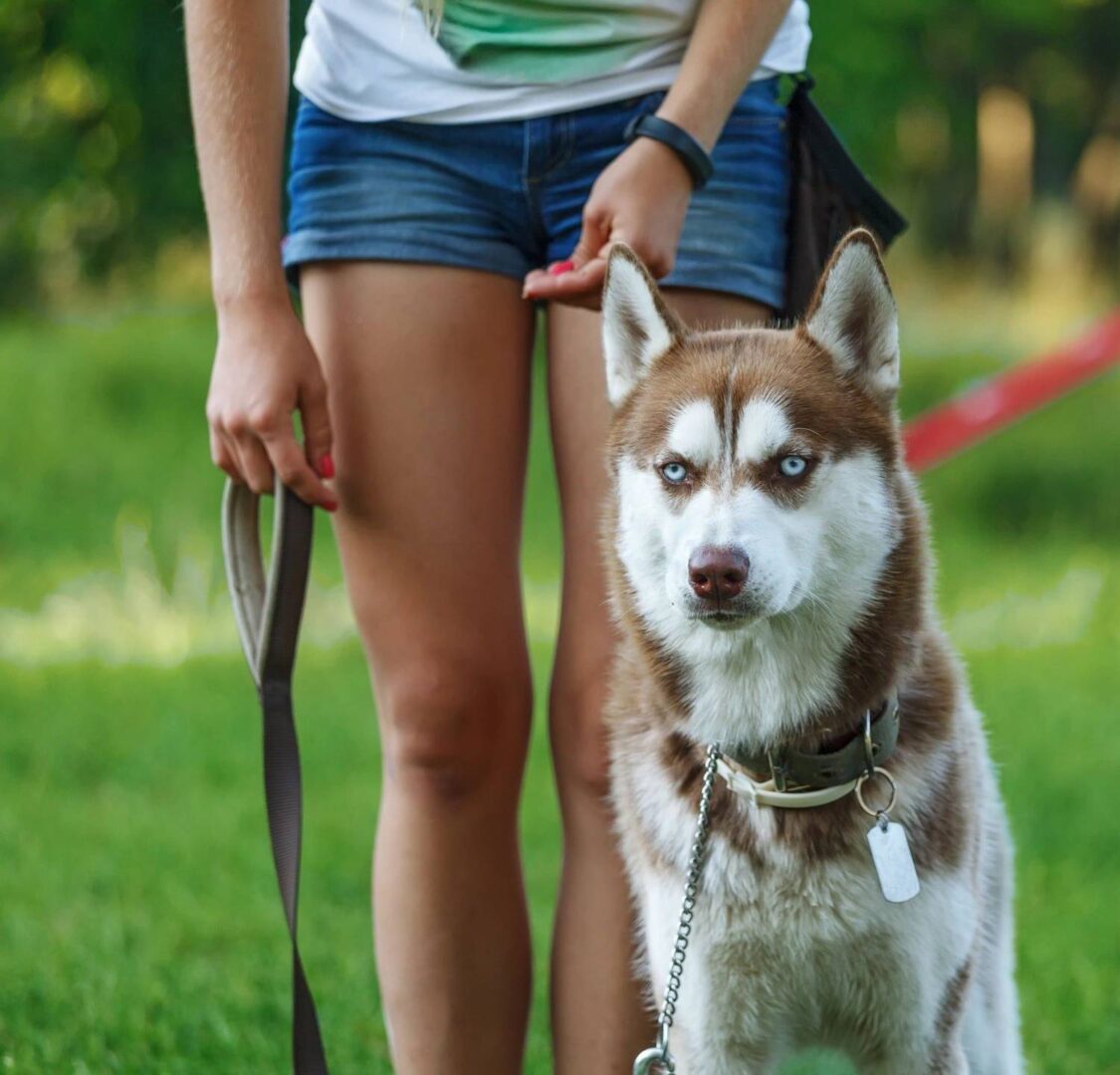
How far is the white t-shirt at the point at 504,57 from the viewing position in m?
2.62

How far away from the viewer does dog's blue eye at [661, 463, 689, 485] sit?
2.55 meters

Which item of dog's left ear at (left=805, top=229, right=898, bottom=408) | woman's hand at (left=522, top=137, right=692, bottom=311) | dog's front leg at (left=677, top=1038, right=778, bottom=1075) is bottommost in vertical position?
dog's front leg at (left=677, top=1038, right=778, bottom=1075)

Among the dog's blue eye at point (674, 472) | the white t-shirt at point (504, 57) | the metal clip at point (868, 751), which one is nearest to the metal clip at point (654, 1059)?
the metal clip at point (868, 751)

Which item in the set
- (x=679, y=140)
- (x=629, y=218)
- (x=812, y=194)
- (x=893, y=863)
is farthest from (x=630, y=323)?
(x=893, y=863)

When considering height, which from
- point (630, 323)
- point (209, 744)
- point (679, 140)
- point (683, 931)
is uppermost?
point (679, 140)

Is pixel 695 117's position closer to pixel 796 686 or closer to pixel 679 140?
pixel 679 140

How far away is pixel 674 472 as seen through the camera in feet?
8.40

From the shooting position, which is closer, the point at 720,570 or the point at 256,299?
the point at 720,570

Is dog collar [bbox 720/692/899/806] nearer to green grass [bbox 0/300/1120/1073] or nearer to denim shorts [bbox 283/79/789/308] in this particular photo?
green grass [bbox 0/300/1120/1073]

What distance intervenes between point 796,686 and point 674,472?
374 mm

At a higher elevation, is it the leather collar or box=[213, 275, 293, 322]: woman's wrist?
box=[213, 275, 293, 322]: woman's wrist

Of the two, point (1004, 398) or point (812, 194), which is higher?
point (812, 194)

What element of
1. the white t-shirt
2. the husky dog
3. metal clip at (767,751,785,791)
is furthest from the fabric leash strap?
metal clip at (767,751,785,791)

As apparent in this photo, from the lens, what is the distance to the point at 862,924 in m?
2.49
